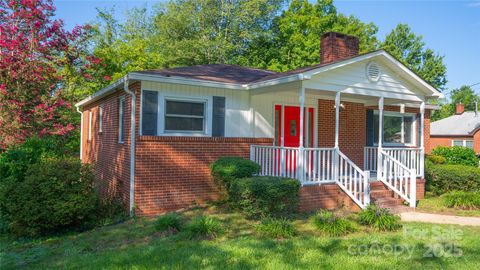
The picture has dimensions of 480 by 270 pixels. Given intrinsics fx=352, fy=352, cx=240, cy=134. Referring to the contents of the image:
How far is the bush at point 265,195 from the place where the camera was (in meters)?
7.05

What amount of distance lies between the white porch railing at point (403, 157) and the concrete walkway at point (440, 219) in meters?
2.25

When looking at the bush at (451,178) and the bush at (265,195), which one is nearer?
the bush at (265,195)

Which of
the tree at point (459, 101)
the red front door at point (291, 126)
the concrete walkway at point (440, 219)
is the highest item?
the tree at point (459, 101)

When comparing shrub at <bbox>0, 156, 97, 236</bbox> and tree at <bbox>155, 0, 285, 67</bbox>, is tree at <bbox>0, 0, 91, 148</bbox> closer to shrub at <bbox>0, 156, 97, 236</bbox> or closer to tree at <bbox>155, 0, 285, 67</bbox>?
shrub at <bbox>0, 156, 97, 236</bbox>

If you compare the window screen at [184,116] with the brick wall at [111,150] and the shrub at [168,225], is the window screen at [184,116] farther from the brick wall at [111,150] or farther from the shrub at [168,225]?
the shrub at [168,225]

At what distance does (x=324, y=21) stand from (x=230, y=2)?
26.1ft

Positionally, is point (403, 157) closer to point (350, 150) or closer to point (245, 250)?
point (350, 150)

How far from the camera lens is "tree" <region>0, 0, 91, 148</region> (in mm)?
11977

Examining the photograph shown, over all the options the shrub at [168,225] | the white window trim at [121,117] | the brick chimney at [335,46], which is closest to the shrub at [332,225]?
the shrub at [168,225]

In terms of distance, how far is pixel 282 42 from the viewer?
1188 inches

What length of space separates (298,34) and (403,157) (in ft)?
65.7

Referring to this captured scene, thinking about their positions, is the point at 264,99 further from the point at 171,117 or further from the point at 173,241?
the point at 173,241

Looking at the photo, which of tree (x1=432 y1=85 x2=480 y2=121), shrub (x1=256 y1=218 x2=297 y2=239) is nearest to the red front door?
shrub (x1=256 y1=218 x2=297 y2=239)

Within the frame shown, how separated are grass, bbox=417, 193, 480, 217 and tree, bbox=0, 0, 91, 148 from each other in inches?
470
